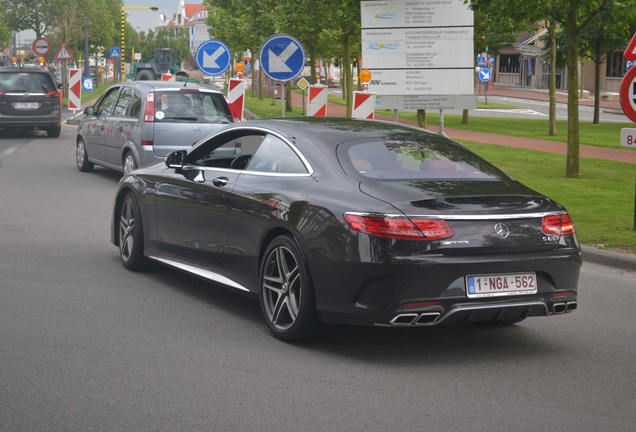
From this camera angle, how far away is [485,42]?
41094 millimetres

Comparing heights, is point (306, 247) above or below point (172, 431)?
above

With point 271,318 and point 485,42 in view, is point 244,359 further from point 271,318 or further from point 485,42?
point 485,42

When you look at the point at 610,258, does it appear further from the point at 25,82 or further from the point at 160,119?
the point at 25,82

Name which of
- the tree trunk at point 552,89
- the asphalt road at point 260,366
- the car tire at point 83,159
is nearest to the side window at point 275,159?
the asphalt road at point 260,366

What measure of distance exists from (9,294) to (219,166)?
1874 millimetres

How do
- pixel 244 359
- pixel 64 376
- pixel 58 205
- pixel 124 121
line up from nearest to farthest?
pixel 64 376 → pixel 244 359 → pixel 58 205 → pixel 124 121

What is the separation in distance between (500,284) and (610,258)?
4750mm

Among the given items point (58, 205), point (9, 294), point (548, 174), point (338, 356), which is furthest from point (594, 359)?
Answer: point (548, 174)

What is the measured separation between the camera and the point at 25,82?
28.6 meters

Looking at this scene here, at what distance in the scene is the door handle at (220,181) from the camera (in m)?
8.55

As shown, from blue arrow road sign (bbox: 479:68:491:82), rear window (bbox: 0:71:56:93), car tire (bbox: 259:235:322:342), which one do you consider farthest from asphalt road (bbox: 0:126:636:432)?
blue arrow road sign (bbox: 479:68:491:82)

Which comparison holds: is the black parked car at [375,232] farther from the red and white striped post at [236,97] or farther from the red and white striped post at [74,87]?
the red and white striped post at [74,87]

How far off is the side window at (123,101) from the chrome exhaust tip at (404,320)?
37.5 feet

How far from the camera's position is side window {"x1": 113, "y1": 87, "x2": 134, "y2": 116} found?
17.7 metres
